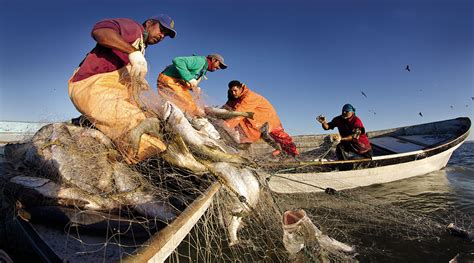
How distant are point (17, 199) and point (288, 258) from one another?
282 cm

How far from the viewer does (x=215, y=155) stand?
3199 mm

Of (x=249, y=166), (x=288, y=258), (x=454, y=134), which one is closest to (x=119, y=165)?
(x=249, y=166)

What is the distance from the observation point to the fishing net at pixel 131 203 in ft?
6.84

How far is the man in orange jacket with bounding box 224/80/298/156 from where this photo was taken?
784cm

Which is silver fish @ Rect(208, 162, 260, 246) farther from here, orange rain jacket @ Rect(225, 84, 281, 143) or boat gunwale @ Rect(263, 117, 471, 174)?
orange rain jacket @ Rect(225, 84, 281, 143)

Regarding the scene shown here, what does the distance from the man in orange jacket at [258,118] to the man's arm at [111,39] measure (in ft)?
15.4

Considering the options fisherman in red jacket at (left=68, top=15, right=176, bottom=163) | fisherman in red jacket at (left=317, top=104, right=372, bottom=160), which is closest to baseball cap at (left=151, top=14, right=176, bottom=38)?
fisherman in red jacket at (left=68, top=15, right=176, bottom=163)

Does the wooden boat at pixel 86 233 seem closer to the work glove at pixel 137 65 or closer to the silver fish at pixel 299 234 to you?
the silver fish at pixel 299 234

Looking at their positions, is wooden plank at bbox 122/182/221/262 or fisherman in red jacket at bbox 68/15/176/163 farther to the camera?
fisherman in red jacket at bbox 68/15/176/163

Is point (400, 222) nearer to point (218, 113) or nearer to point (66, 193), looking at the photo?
point (218, 113)

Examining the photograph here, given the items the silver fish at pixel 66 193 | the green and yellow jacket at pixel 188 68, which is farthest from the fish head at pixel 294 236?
the green and yellow jacket at pixel 188 68

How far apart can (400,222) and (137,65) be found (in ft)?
16.5

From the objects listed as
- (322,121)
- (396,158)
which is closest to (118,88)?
(322,121)

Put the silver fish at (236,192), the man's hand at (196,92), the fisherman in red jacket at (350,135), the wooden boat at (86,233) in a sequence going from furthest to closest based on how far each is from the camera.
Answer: the fisherman in red jacket at (350,135) → the man's hand at (196,92) → the silver fish at (236,192) → the wooden boat at (86,233)
